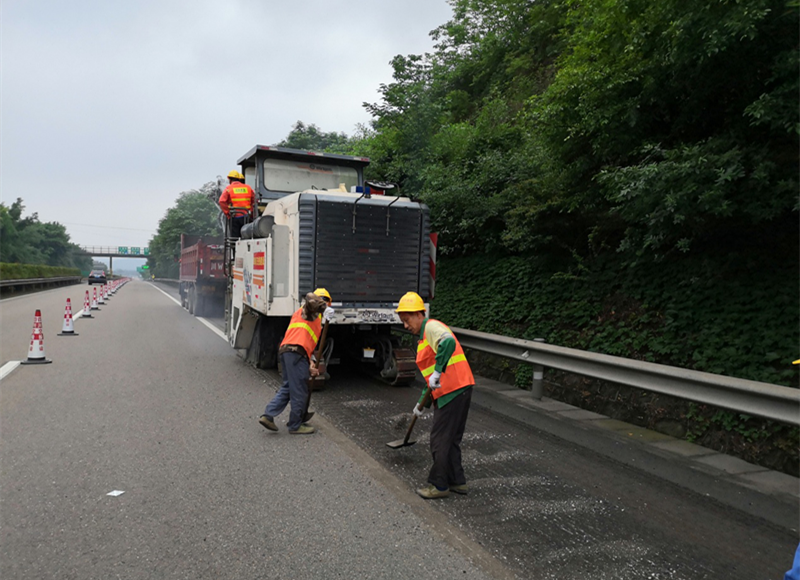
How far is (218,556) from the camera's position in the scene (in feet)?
11.3

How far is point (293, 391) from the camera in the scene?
6.11m

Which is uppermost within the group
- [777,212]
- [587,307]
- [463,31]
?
[463,31]

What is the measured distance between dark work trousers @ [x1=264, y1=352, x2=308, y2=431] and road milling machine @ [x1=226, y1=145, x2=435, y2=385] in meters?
1.80

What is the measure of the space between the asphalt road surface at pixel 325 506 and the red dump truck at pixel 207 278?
1180 centimetres

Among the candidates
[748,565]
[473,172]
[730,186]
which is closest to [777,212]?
[730,186]

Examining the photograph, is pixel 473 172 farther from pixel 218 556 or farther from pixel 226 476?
A: pixel 218 556

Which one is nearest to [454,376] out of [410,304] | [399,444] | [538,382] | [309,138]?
[410,304]

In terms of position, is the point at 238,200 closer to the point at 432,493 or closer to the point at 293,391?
the point at 293,391

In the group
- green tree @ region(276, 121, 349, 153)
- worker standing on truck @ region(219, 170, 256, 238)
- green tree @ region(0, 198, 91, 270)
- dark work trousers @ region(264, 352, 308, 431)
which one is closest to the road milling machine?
worker standing on truck @ region(219, 170, 256, 238)

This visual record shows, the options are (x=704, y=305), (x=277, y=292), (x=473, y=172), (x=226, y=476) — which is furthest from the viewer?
(x=473, y=172)

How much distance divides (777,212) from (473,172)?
24.1ft

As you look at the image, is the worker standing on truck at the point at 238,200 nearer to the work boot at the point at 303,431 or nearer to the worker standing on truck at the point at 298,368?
the worker standing on truck at the point at 298,368

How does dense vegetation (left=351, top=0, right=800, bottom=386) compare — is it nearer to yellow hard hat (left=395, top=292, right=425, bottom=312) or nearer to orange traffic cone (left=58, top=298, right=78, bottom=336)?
yellow hard hat (left=395, top=292, right=425, bottom=312)

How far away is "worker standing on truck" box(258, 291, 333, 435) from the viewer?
19.8 ft
